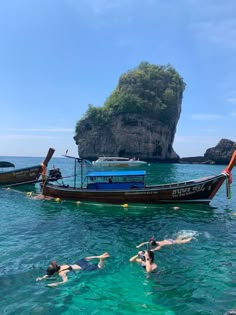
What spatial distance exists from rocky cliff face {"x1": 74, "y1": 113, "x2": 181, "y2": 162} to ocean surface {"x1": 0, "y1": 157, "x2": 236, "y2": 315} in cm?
10319

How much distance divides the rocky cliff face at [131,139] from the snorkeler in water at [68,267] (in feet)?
381

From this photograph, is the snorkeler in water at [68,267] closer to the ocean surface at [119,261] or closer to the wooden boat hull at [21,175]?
the ocean surface at [119,261]

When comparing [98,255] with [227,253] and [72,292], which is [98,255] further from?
[227,253]

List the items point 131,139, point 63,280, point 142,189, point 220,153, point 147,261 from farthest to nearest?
point 220,153, point 131,139, point 142,189, point 147,261, point 63,280

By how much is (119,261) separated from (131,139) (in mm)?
116369

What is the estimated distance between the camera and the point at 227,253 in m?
16.9

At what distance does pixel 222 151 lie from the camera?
13612 cm

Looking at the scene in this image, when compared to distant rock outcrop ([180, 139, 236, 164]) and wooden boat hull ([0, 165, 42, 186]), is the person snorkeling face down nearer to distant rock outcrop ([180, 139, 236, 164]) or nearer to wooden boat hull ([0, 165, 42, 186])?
wooden boat hull ([0, 165, 42, 186])

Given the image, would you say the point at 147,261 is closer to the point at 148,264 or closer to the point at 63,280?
the point at 148,264

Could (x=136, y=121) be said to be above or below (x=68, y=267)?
above

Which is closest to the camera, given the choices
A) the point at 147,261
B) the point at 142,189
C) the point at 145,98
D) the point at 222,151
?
the point at 147,261

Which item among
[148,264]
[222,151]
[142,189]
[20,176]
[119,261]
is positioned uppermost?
[222,151]

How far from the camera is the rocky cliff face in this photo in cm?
13188

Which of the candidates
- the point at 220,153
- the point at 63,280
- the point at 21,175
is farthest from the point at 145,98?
the point at 63,280
